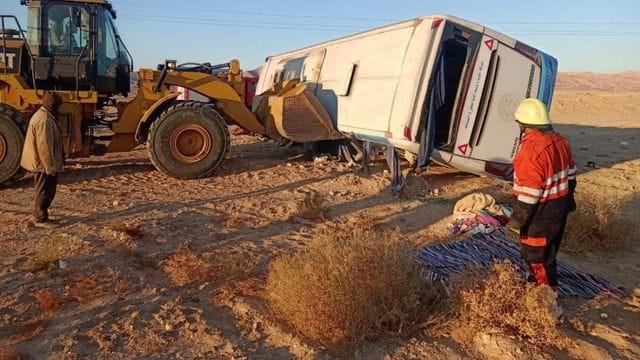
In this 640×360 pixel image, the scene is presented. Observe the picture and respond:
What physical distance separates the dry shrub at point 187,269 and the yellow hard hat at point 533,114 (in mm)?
3041

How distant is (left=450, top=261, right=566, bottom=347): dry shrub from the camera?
387 cm

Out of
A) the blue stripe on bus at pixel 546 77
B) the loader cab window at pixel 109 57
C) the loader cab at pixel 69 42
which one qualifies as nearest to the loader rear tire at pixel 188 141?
the loader cab window at pixel 109 57

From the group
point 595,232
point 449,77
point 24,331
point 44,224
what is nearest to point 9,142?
point 44,224

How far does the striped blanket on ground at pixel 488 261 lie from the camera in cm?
496

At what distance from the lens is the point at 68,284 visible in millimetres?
4723

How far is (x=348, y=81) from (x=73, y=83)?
477cm

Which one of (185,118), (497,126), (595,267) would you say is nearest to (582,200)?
(595,267)

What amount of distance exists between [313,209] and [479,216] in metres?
2.18

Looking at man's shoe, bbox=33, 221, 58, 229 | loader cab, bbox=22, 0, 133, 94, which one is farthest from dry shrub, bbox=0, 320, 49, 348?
loader cab, bbox=22, 0, 133, 94

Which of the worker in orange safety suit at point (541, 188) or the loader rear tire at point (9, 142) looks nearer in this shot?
the worker in orange safety suit at point (541, 188)

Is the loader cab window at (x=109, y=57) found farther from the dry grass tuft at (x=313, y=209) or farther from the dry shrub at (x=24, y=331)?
the dry shrub at (x=24, y=331)

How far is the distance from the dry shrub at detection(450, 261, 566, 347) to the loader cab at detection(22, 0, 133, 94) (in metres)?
7.17

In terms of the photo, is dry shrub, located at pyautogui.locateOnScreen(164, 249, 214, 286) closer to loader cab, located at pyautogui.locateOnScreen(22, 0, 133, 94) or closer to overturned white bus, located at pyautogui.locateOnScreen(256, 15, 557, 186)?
overturned white bus, located at pyautogui.locateOnScreen(256, 15, 557, 186)

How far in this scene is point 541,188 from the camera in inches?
164
